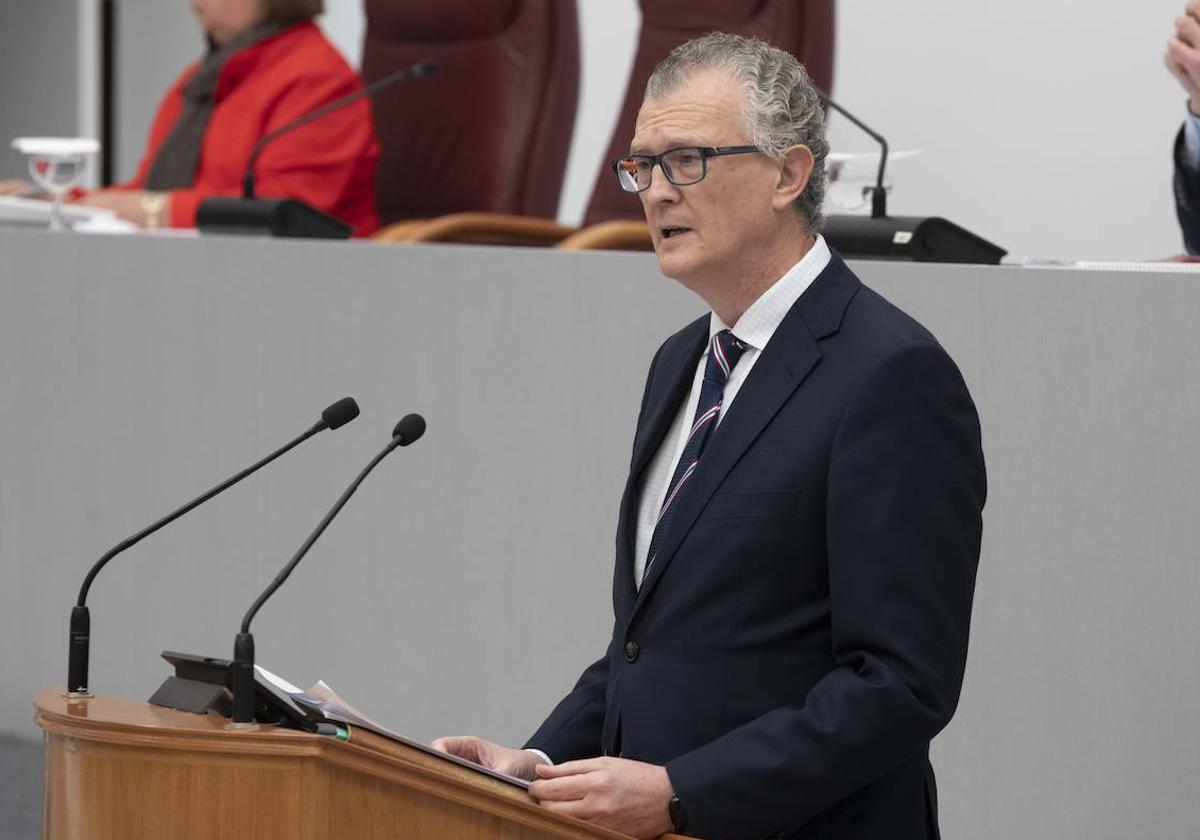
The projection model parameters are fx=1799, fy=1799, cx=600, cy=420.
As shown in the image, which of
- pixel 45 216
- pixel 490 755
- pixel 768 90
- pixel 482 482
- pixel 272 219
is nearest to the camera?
pixel 768 90

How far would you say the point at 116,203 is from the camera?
4027 millimetres

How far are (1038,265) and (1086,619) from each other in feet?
1.51

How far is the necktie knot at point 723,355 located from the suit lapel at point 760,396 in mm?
50

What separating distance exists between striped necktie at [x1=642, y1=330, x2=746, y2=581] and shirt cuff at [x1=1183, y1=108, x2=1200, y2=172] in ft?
4.59

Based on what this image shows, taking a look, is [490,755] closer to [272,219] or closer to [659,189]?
[659,189]

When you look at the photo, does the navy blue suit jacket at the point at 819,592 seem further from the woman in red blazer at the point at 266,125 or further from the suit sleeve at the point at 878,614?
the woman in red blazer at the point at 266,125

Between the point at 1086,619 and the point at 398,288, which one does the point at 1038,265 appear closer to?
the point at 1086,619

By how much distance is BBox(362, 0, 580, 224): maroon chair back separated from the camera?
4297 mm

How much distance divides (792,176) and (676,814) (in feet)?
1.72

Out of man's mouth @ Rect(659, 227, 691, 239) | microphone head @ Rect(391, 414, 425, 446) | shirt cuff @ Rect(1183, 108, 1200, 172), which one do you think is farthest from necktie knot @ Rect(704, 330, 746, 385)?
shirt cuff @ Rect(1183, 108, 1200, 172)

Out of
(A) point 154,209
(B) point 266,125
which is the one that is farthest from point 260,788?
(B) point 266,125

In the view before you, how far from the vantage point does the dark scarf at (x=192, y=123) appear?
14.1 feet

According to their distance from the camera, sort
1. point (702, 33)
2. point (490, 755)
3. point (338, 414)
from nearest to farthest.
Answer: point (490, 755)
point (338, 414)
point (702, 33)

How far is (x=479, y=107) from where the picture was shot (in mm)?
4348
